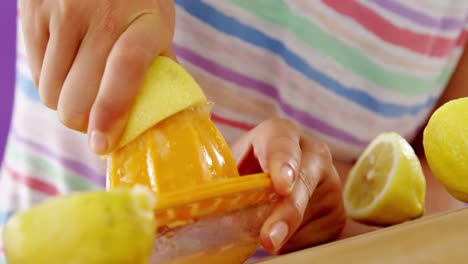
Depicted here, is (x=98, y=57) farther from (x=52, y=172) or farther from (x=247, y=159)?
(x=52, y=172)

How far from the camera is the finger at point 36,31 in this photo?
406mm

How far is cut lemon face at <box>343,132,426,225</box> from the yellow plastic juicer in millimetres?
190

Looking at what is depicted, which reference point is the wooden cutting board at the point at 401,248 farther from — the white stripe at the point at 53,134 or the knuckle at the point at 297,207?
the white stripe at the point at 53,134

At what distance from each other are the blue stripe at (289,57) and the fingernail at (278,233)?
43 cm

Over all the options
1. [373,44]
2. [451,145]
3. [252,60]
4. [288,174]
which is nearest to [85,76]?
[288,174]

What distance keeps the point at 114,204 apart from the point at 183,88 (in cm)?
15

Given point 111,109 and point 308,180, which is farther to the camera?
point 308,180

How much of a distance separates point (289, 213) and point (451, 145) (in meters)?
0.12

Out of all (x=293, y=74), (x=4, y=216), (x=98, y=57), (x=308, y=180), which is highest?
(x=98, y=57)

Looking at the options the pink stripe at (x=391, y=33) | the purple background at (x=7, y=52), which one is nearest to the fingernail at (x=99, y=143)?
the pink stripe at (x=391, y=33)

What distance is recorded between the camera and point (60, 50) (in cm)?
36

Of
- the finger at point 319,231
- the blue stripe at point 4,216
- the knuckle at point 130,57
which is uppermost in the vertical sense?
the knuckle at point 130,57

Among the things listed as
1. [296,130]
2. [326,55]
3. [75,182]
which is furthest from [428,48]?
[75,182]

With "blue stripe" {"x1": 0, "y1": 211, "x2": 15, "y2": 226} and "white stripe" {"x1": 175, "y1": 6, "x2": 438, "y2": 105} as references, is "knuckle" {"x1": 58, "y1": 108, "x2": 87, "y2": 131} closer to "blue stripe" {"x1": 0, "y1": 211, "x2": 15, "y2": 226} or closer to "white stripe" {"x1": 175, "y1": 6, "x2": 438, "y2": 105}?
"white stripe" {"x1": 175, "y1": 6, "x2": 438, "y2": 105}
